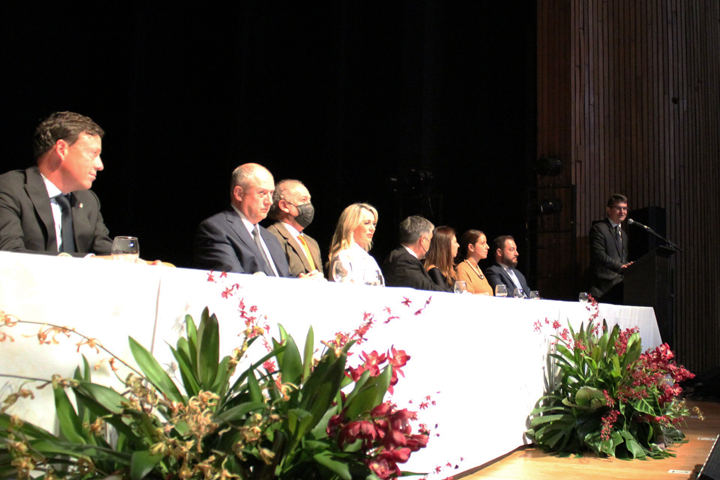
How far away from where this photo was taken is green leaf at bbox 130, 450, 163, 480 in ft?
3.46

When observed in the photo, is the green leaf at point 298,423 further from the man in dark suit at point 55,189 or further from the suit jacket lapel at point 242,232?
the suit jacket lapel at point 242,232

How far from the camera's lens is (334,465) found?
1.16m

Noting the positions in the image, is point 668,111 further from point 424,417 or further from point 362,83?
point 424,417

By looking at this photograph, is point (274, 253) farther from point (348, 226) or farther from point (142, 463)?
point (142, 463)

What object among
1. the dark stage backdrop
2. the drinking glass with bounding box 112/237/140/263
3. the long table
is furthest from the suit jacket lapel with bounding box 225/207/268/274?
the dark stage backdrop

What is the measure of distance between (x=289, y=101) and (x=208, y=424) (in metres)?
5.63

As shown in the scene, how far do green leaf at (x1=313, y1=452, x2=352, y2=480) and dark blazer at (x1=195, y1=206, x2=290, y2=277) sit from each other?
1.53 metres

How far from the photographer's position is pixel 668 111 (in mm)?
7402

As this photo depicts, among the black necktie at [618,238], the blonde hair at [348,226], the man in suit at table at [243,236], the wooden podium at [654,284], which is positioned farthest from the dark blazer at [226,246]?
the black necktie at [618,238]

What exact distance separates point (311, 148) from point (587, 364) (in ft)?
12.9

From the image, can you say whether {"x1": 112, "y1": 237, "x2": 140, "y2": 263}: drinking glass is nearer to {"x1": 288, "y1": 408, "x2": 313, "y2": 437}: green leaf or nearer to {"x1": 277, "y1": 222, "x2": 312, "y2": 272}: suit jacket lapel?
{"x1": 288, "y1": 408, "x2": 313, "y2": 437}: green leaf

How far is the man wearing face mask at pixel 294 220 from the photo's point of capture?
3643 mm

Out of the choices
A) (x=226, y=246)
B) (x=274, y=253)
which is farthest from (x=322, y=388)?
(x=274, y=253)

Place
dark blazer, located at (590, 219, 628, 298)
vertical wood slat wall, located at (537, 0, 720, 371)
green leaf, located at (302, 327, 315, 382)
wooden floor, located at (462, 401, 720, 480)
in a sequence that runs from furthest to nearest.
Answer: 1. vertical wood slat wall, located at (537, 0, 720, 371)
2. dark blazer, located at (590, 219, 628, 298)
3. wooden floor, located at (462, 401, 720, 480)
4. green leaf, located at (302, 327, 315, 382)
